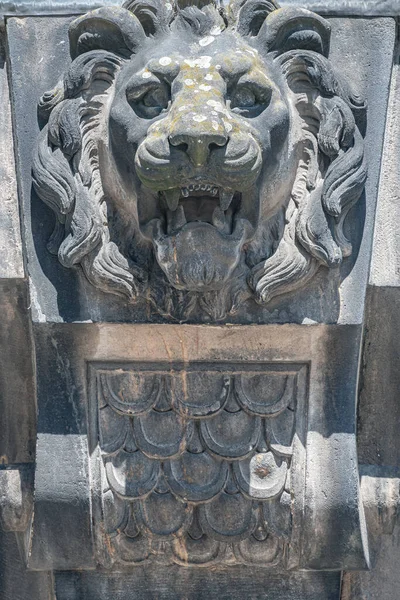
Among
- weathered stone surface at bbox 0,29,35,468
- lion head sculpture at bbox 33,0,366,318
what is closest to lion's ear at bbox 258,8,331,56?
lion head sculpture at bbox 33,0,366,318

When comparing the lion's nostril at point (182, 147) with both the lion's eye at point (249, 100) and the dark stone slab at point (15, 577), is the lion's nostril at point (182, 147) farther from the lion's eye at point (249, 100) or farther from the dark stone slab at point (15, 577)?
the dark stone slab at point (15, 577)

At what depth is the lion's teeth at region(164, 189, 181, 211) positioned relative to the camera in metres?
2.63

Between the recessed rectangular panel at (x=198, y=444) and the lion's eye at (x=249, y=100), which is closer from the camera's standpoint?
the lion's eye at (x=249, y=100)

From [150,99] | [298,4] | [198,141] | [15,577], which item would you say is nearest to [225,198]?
[198,141]

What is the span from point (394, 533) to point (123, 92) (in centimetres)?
132

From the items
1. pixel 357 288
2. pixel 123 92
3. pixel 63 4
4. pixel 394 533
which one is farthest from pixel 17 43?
pixel 394 533

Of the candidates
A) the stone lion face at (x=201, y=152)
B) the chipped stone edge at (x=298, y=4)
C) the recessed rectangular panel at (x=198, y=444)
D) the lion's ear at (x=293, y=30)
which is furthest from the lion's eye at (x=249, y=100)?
the recessed rectangular panel at (x=198, y=444)

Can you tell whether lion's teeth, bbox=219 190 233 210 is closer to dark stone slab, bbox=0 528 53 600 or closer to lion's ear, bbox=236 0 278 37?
lion's ear, bbox=236 0 278 37

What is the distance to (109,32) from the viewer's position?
108 inches

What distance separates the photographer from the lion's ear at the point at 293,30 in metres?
2.73

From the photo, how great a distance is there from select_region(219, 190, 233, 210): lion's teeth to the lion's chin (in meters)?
0.05

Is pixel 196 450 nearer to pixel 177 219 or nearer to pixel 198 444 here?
pixel 198 444

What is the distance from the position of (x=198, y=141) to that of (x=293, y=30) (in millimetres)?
415

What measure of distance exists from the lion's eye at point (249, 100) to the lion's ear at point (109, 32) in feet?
0.85
